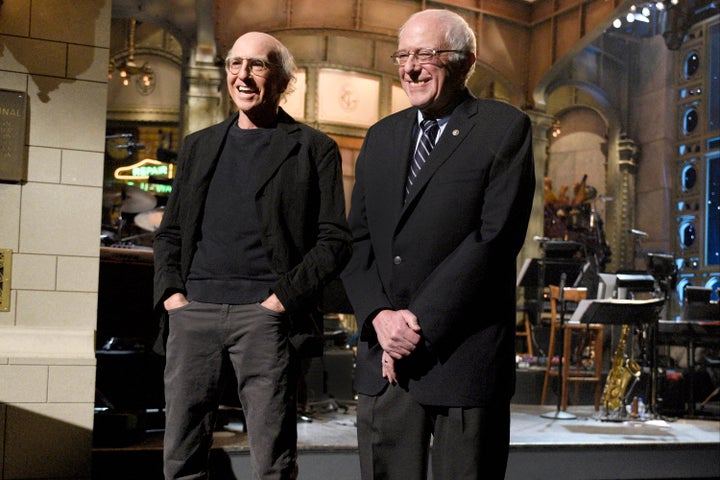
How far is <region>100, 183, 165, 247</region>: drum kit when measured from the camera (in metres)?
5.76

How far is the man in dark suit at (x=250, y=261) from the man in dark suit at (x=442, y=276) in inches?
16.8

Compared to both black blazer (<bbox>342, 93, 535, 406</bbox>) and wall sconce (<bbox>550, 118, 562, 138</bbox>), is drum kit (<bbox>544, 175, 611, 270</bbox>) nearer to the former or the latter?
wall sconce (<bbox>550, 118, 562, 138</bbox>)

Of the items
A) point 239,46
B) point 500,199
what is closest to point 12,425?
point 239,46

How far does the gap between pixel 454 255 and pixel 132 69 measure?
9592mm

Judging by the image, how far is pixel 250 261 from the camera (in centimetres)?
242

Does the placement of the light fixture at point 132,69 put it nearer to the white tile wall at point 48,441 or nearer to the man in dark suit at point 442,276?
the white tile wall at point 48,441

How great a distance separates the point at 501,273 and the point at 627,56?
41.3 ft

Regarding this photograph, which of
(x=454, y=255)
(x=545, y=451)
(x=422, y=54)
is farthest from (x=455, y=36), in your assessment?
(x=545, y=451)

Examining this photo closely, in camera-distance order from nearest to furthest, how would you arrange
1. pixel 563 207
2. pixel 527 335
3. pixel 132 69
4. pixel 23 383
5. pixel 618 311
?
pixel 23 383
pixel 618 311
pixel 527 335
pixel 132 69
pixel 563 207

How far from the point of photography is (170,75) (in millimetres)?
12016

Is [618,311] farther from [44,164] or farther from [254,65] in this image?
[254,65]

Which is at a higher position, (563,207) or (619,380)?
(563,207)

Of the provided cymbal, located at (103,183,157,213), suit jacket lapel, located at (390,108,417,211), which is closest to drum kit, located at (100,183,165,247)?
cymbal, located at (103,183,157,213)

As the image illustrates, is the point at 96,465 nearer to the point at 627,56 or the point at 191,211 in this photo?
the point at 191,211
